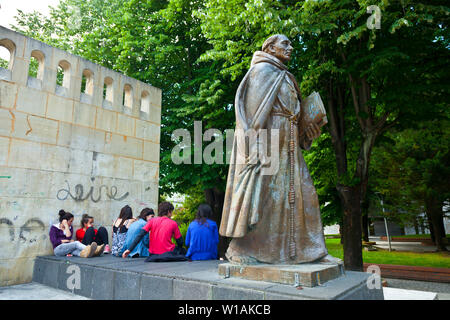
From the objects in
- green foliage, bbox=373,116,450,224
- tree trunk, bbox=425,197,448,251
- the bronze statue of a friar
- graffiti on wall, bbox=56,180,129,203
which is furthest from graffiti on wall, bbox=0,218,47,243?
Answer: tree trunk, bbox=425,197,448,251

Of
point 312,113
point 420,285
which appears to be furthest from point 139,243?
point 420,285

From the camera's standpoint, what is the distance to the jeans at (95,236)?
705 cm

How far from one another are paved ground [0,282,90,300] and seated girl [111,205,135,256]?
56.5 inches

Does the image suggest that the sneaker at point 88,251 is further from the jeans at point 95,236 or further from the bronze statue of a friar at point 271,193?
the bronze statue of a friar at point 271,193

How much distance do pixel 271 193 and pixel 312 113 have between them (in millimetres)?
1367

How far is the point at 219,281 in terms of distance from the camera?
355cm

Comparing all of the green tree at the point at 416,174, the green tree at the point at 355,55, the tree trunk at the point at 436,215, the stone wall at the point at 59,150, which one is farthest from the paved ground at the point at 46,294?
the tree trunk at the point at 436,215

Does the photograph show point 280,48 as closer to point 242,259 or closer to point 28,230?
point 242,259

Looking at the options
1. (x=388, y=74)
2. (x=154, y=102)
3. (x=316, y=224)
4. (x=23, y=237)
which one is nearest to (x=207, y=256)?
(x=316, y=224)

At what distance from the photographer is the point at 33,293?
548cm

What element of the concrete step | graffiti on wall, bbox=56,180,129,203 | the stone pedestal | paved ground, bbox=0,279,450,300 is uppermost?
graffiti on wall, bbox=56,180,129,203

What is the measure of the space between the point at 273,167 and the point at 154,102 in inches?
270

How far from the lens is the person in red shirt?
18.8 feet

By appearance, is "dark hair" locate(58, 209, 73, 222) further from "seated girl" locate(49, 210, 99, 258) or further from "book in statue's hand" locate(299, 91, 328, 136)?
"book in statue's hand" locate(299, 91, 328, 136)
